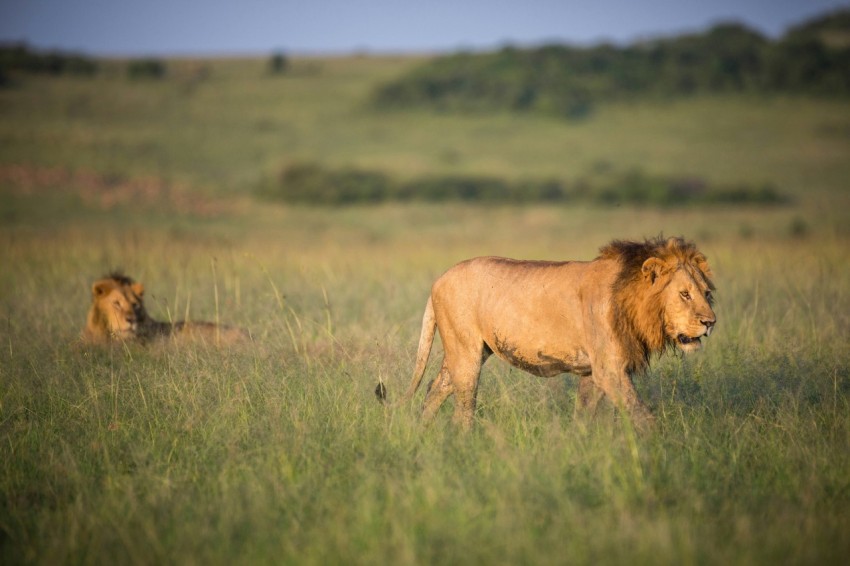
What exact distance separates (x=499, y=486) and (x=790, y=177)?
3517 centimetres

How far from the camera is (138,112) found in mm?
50688

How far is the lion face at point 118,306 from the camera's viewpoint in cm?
834

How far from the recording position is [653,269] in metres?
5.52

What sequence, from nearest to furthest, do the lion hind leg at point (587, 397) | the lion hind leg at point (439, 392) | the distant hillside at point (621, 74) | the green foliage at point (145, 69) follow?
the lion hind leg at point (587, 397), the lion hind leg at point (439, 392), the distant hillside at point (621, 74), the green foliage at point (145, 69)

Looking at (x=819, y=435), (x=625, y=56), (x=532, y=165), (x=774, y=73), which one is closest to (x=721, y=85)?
(x=774, y=73)

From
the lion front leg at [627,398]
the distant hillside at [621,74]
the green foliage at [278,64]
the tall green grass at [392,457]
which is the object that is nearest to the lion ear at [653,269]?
the lion front leg at [627,398]

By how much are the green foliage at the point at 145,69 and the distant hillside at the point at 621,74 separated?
1708 cm

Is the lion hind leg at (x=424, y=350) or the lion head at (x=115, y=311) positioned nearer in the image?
the lion hind leg at (x=424, y=350)

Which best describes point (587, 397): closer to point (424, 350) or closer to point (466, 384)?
point (466, 384)

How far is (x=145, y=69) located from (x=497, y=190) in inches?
1537

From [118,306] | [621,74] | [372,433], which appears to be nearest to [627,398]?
[372,433]

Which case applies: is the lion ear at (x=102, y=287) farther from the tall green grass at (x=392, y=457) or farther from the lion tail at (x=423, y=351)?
the lion tail at (x=423, y=351)

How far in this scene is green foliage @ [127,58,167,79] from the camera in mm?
61844

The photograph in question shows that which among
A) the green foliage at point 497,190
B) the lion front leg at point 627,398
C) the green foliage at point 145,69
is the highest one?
the green foliage at point 145,69
